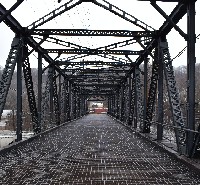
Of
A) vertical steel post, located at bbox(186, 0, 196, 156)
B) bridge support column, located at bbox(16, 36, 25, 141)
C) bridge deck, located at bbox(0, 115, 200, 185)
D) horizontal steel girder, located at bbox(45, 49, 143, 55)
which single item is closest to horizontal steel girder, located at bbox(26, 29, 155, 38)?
bridge support column, located at bbox(16, 36, 25, 141)

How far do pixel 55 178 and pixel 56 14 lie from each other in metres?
8.20

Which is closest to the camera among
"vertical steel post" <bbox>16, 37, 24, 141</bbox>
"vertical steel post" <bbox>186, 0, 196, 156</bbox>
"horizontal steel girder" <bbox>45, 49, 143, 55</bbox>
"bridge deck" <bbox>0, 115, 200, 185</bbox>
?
"bridge deck" <bbox>0, 115, 200, 185</bbox>

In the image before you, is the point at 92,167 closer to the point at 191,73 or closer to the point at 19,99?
the point at 191,73

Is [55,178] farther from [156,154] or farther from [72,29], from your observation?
[72,29]

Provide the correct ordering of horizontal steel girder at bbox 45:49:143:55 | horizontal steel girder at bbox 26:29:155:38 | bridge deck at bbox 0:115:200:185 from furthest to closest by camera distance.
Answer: horizontal steel girder at bbox 45:49:143:55
horizontal steel girder at bbox 26:29:155:38
bridge deck at bbox 0:115:200:185

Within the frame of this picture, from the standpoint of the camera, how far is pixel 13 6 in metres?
10.7

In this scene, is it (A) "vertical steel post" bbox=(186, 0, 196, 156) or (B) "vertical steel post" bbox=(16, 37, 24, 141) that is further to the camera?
(B) "vertical steel post" bbox=(16, 37, 24, 141)

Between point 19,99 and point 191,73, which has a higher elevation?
point 191,73

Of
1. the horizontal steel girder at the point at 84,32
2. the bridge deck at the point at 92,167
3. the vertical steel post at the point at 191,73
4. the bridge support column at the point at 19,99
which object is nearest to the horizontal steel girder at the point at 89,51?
the horizontal steel girder at the point at 84,32

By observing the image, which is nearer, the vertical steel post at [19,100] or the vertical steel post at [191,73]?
the vertical steel post at [191,73]

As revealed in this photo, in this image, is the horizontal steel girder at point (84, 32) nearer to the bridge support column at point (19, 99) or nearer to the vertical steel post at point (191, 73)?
the bridge support column at point (19, 99)

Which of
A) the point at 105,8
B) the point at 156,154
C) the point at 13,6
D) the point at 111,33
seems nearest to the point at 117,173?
the point at 156,154

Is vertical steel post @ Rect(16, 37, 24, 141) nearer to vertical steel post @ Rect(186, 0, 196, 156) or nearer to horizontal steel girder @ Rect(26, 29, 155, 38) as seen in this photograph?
horizontal steel girder @ Rect(26, 29, 155, 38)

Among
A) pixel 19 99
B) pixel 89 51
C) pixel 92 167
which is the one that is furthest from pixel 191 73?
pixel 89 51
